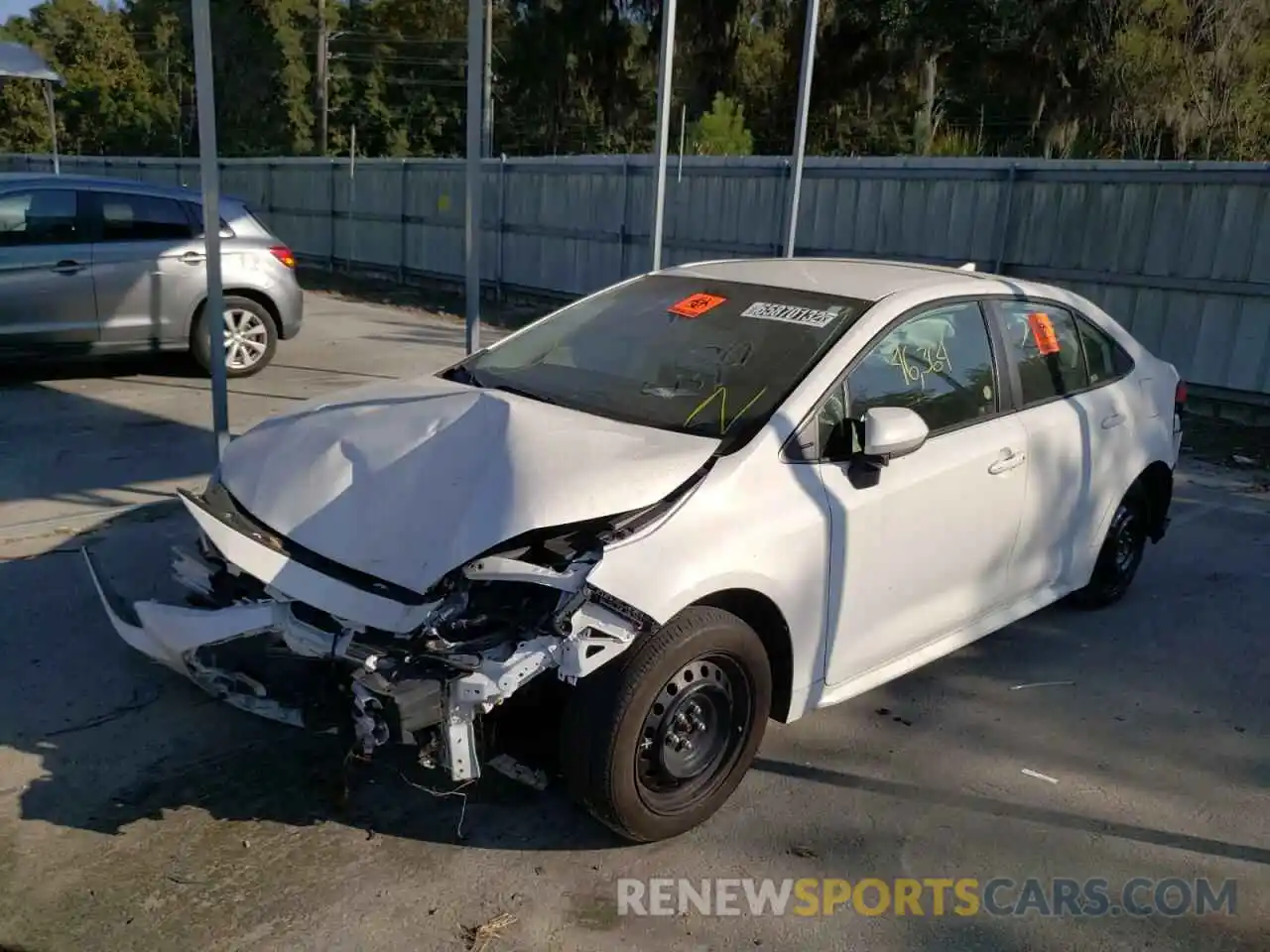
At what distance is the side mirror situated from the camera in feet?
11.9

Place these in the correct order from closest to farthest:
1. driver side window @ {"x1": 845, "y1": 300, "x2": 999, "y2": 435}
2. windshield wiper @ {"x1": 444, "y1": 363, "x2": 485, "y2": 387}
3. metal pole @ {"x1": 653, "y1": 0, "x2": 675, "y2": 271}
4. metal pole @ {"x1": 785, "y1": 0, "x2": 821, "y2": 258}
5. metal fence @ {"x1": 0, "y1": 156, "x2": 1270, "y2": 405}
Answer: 1. driver side window @ {"x1": 845, "y1": 300, "x2": 999, "y2": 435}
2. windshield wiper @ {"x1": 444, "y1": 363, "x2": 485, "y2": 387}
3. metal pole @ {"x1": 653, "y1": 0, "x2": 675, "y2": 271}
4. metal pole @ {"x1": 785, "y1": 0, "x2": 821, "y2": 258}
5. metal fence @ {"x1": 0, "y1": 156, "x2": 1270, "y2": 405}

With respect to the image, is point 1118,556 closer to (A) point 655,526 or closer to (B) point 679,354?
(B) point 679,354

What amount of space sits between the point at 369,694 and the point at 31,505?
4.26 m

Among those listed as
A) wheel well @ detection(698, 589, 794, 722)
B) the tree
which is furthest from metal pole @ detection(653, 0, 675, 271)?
the tree

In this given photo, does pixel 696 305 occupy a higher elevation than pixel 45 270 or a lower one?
higher

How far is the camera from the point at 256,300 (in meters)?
9.81

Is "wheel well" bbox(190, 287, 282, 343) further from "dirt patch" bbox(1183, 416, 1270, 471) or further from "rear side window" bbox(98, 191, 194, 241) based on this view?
"dirt patch" bbox(1183, 416, 1270, 471)

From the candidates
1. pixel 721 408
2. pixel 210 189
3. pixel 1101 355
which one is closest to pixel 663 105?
pixel 210 189

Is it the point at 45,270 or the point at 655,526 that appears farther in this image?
the point at 45,270

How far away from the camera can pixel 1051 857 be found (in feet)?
11.4

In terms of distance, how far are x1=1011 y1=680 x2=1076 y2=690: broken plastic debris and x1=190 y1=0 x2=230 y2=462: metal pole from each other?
12.5 ft

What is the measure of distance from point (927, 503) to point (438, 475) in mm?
1744

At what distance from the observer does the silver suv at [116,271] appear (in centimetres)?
862

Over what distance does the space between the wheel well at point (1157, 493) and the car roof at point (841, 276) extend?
151cm
